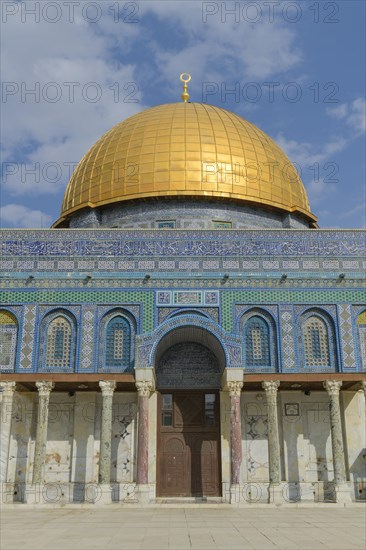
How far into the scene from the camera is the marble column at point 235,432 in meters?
14.6

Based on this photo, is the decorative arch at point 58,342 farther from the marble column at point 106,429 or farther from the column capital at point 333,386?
the column capital at point 333,386

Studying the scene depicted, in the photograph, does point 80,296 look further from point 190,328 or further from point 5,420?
point 5,420

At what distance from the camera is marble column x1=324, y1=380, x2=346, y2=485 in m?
14.9

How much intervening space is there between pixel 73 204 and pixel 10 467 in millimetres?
9684

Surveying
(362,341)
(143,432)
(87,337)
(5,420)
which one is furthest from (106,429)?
(362,341)

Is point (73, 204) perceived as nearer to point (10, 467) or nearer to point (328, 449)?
point (10, 467)

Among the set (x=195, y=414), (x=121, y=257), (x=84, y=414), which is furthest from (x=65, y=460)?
(x=121, y=257)

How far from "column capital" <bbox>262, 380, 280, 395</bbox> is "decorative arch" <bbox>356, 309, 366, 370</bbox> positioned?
238 centimetres

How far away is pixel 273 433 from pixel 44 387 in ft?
19.3

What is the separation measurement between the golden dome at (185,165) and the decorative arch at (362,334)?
239 inches

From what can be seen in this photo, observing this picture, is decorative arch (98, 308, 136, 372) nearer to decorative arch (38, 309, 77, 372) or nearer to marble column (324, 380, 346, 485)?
decorative arch (38, 309, 77, 372)

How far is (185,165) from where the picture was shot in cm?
2064

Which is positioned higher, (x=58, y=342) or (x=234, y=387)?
(x=58, y=342)

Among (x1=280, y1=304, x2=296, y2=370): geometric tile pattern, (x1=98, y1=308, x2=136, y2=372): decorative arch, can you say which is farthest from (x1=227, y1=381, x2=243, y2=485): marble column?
(x1=98, y1=308, x2=136, y2=372): decorative arch
